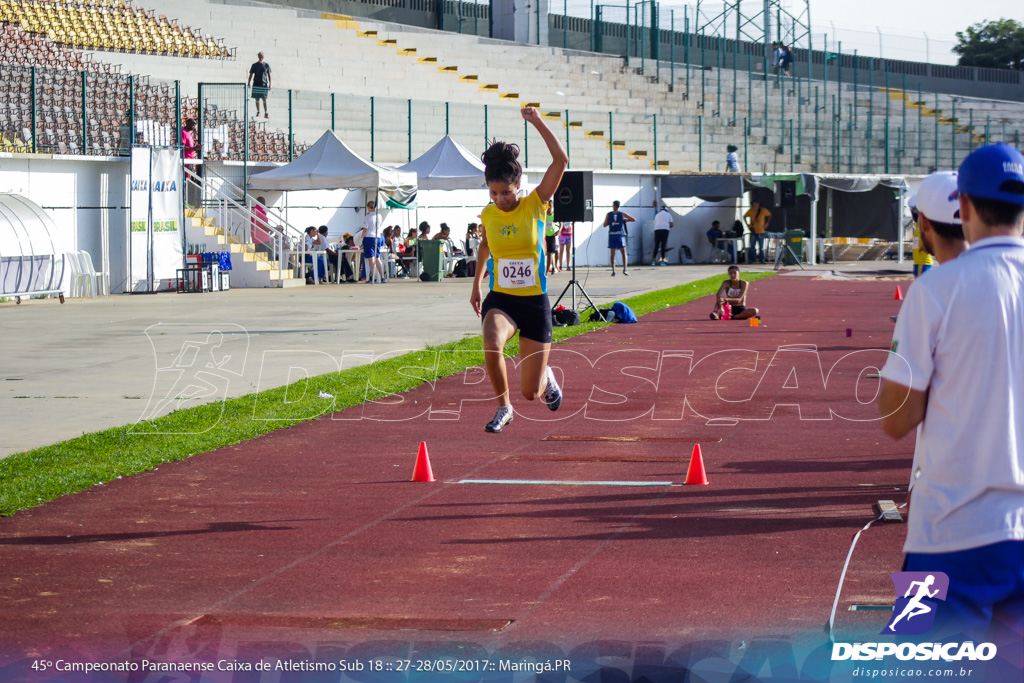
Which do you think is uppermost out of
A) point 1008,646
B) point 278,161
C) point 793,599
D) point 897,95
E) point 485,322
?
point 897,95

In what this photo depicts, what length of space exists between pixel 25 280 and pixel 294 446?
1641 centimetres

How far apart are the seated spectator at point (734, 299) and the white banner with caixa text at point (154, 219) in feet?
46.1

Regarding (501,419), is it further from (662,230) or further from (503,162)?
(662,230)

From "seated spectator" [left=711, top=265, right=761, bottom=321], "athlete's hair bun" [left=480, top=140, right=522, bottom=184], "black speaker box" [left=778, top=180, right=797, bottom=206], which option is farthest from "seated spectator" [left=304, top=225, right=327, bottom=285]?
"athlete's hair bun" [left=480, top=140, right=522, bottom=184]

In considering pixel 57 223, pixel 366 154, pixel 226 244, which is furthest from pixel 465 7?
pixel 57 223

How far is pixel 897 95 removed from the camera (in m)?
57.8

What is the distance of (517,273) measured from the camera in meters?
8.49

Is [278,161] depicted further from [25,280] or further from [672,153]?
[672,153]

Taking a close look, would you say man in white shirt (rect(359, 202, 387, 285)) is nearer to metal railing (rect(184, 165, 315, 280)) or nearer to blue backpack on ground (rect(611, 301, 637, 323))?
metal railing (rect(184, 165, 315, 280))

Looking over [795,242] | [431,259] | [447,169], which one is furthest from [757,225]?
[447,169]

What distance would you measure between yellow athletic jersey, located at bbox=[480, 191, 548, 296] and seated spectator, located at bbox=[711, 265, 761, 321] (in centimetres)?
1322

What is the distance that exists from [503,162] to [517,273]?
78cm

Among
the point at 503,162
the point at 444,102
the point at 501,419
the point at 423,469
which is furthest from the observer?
the point at 444,102

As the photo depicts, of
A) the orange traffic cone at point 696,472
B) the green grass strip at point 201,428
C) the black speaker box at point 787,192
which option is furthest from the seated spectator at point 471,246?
the orange traffic cone at point 696,472
